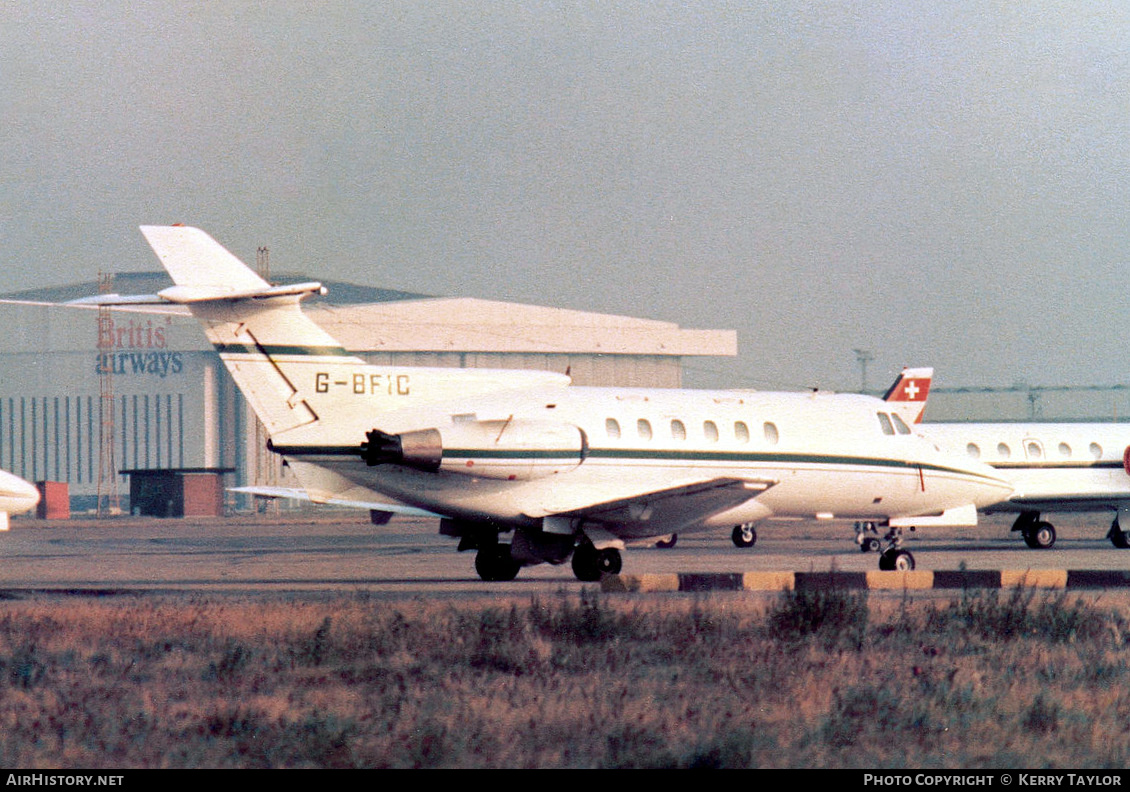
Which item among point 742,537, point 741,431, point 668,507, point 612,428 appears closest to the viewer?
point 668,507

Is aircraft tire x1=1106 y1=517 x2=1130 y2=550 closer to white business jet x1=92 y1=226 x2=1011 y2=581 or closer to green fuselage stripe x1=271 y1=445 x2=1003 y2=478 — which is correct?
green fuselage stripe x1=271 y1=445 x2=1003 y2=478

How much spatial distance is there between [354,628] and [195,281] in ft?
28.0

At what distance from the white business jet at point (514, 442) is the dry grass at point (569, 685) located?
5.45 metres

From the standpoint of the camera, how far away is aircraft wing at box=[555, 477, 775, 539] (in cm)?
2059

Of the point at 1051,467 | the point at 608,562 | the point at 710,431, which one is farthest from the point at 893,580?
the point at 1051,467

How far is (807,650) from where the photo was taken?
11383mm

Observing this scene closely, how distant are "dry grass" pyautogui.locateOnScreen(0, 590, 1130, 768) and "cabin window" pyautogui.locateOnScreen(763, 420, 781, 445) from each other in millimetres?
8038

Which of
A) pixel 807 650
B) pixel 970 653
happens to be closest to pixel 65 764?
pixel 807 650

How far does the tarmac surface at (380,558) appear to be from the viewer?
67.0 ft

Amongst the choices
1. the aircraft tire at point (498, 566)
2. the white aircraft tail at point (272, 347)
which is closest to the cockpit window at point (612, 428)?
the aircraft tire at point (498, 566)

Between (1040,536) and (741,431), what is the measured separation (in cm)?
1515

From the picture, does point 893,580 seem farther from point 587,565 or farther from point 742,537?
point 742,537

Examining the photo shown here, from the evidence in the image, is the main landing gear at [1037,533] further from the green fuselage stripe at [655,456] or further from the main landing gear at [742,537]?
the green fuselage stripe at [655,456]

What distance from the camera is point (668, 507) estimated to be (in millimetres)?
20781
